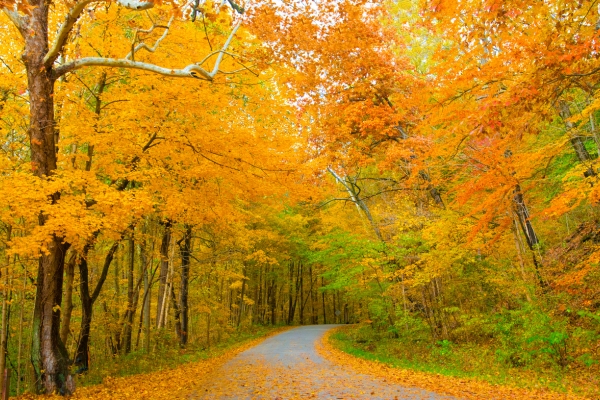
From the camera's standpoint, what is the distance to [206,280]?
1869cm

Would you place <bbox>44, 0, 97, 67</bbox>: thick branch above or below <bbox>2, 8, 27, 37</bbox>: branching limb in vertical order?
below

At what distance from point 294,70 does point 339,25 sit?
1.58 meters

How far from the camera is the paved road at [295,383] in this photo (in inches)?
254

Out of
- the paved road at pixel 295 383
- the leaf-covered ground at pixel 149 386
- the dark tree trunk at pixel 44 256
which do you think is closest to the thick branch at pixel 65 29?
the dark tree trunk at pixel 44 256

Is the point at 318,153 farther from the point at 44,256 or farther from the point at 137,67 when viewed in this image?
the point at 44,256

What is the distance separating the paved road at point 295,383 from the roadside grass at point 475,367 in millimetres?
2160

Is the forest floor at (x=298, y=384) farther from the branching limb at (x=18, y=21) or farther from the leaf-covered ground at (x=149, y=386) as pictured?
the branching limb at (x=18, y=21)

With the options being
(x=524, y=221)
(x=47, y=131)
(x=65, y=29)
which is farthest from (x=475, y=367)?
(x=65, y=29)

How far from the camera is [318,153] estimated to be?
13609mm

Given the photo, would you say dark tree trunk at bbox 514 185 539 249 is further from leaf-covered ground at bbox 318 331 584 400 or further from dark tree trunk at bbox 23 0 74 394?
dark tree trunk at bbox 23 0 74 394

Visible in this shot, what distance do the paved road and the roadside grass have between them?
2160 mm

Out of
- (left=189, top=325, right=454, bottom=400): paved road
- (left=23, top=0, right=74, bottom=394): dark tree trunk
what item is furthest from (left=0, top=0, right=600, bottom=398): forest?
(left=189, top=325, right=454, bottom=400): paved road

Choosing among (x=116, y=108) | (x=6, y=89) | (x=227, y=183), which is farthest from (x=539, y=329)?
(x=6, y=89)

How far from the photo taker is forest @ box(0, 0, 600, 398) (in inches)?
232
